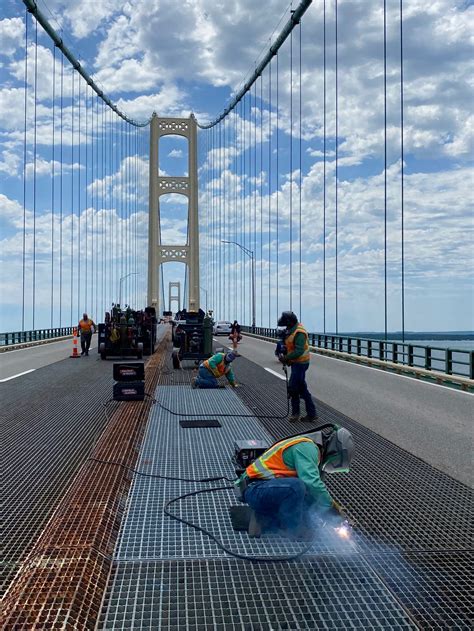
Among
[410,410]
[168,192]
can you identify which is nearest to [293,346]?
[410,410]

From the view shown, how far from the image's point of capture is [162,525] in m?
5.16

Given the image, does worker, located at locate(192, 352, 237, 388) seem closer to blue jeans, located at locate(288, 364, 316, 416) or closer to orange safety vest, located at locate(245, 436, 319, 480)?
blue jeans, located at locate(288, 364, 316, 416)

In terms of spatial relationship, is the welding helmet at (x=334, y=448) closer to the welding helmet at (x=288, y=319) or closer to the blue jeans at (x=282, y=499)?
the blue jeans at (x=282, y=499)

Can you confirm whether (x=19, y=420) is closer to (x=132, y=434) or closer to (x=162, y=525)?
(x=132, y=434)

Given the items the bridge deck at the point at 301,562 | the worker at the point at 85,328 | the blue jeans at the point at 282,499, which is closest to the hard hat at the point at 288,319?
the bridge deck at the point at 301,562

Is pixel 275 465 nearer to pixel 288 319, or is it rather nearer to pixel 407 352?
pixel 288 319

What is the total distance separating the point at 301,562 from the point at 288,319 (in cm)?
586

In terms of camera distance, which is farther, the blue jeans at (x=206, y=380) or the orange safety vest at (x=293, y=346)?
the blue jeans at (x=206, y=380)

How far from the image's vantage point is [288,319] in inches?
394

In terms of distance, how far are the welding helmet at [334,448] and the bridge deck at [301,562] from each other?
0.64 m

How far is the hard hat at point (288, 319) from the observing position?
10000 millimetres

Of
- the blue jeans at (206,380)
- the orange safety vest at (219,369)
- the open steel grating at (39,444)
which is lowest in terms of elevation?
the open steel grating at (39,444)

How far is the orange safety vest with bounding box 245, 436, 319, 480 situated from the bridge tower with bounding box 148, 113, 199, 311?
76605 millimetres

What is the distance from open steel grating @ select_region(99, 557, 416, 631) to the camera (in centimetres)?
360
